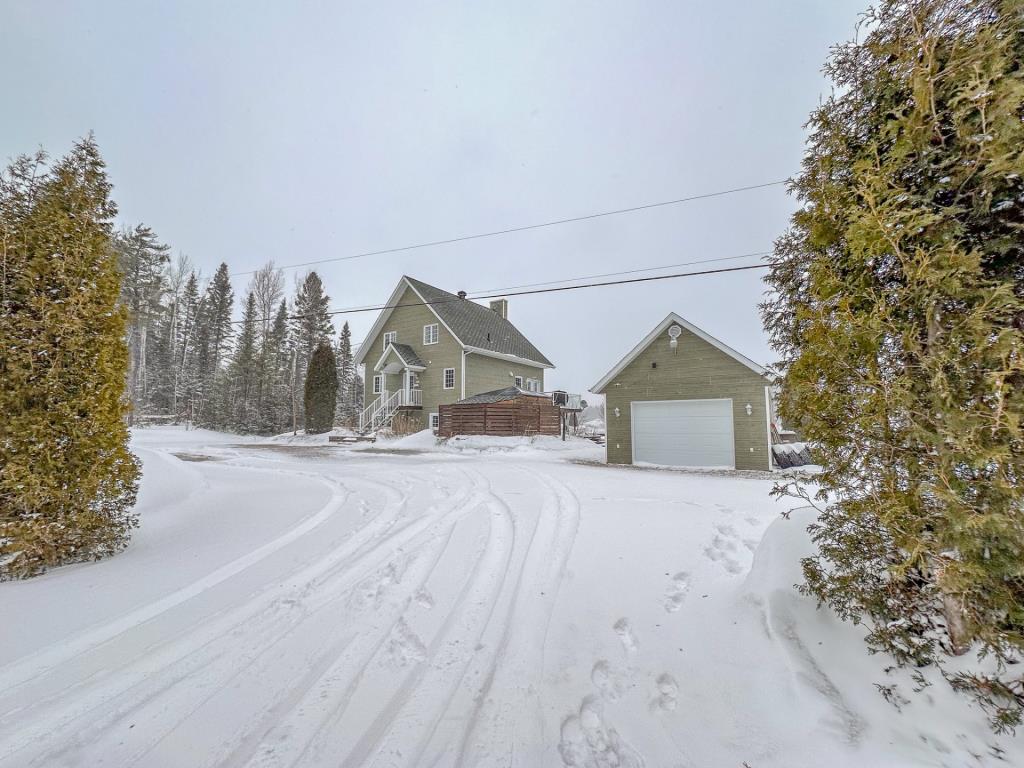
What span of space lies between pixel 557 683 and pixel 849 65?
3.93 m

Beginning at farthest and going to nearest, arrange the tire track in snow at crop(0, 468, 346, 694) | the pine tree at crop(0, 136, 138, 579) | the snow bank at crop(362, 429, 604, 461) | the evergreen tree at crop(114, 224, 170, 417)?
the evergreen tree at crop(114, 224, 170, 417), the snow bank at crop(362, 429, 604, 461), the pine tree at crop(0, 136, 138, 579), the tire track in snow at crop(0, 468, 346, 694)

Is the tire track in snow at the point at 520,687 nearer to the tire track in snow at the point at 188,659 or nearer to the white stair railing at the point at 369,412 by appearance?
the tire track in snow at the point at 188,659

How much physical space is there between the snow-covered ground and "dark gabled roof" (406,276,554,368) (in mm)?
17070

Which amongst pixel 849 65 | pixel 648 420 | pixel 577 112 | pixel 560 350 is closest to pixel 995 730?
pixel 849 65

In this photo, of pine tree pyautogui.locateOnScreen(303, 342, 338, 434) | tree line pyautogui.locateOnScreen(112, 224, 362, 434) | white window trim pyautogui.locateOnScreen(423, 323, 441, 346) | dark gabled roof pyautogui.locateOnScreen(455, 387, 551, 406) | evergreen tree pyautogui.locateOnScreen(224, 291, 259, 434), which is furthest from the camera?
tree line pyautogui.locateOnScreen(112, 224, 362, 434)

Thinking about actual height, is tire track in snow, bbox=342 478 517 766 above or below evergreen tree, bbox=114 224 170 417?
below

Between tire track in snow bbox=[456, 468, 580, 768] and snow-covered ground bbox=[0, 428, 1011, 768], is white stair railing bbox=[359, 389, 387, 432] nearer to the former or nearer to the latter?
snow-covered ground bbox=[0, 428, 1011, 768]

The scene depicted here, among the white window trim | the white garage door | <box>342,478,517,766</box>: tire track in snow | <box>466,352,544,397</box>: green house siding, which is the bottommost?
<box>342,478,517,766</box>: tire track in snow

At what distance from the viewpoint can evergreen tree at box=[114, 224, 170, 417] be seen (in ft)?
75.4

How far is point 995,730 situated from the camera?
142cm

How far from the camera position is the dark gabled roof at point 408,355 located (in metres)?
21.3

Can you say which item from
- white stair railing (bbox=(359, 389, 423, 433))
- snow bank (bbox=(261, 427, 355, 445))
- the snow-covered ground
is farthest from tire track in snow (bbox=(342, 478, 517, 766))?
snow bank (bbox=(261, 427, 355, 445))

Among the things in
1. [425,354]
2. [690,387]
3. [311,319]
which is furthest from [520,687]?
[311,319]

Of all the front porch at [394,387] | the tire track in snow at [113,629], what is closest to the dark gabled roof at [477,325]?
the front porch at [394,387]
